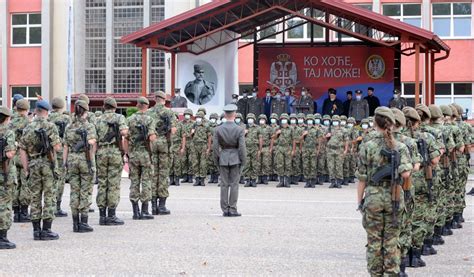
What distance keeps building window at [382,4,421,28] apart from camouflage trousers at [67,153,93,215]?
30216 millimetres

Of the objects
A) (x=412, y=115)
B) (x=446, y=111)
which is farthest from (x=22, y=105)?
(x=446, y=111)

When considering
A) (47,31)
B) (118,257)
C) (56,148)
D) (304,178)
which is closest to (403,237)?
(118,257)

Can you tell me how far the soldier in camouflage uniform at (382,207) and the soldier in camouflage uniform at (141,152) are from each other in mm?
6481

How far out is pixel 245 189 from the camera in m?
22.2

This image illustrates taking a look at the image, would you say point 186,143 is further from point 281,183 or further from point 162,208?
point 162,208

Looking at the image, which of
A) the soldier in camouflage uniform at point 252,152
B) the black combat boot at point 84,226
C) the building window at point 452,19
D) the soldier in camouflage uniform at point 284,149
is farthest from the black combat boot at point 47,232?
the building window at point 452,19

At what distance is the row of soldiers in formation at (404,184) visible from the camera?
835 cm

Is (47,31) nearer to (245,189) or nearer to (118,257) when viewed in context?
(245,189)

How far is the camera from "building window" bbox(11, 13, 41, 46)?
1711 inches

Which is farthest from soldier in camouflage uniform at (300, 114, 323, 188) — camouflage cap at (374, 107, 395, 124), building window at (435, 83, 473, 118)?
building window at (435, 83, 473, 118)

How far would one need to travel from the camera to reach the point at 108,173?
13.6m

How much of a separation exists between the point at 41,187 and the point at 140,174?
8.95 feet

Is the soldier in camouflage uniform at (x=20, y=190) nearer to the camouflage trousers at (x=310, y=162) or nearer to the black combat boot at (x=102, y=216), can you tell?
the black combat boot at (x=102, y=216)

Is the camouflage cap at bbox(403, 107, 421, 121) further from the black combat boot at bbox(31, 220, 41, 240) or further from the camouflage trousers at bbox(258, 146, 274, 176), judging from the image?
the camouflage trousers at bbox(258, 146, 274, 176)
